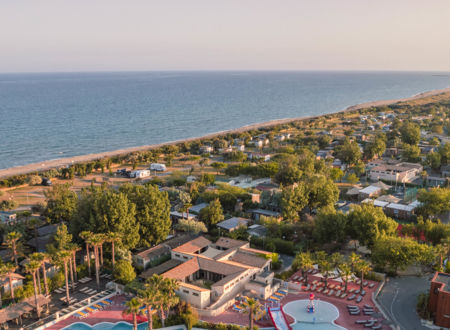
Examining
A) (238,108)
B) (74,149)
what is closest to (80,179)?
(74,149)

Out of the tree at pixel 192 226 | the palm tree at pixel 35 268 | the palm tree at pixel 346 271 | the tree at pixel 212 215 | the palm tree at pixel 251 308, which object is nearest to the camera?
the palm tree at pixel 251 308

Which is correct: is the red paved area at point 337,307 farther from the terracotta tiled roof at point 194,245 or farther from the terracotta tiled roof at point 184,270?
the terracotta tiled roof at point 194,245

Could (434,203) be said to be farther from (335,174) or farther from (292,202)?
(335,174)

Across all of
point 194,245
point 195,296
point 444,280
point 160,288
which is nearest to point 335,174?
point 194,245

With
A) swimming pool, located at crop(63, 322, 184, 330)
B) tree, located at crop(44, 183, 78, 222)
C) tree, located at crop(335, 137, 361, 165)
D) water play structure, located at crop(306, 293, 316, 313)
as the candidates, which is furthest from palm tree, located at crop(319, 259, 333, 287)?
tree, located at crop(335, 137, 361, 165)

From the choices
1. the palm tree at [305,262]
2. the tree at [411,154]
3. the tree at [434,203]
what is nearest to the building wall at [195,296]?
the palm tree at [305,262]
